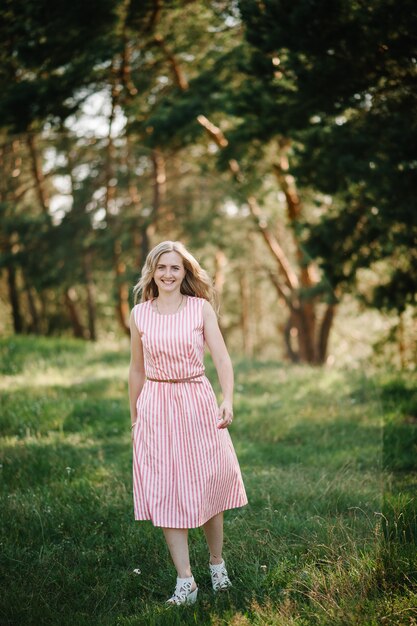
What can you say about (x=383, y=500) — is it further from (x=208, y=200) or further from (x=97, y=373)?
(x=208, y=200)

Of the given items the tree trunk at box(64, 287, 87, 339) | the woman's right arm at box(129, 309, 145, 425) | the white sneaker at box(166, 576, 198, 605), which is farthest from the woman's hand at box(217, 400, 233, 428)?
the tree trunk at box(64, 287, 87, 339)

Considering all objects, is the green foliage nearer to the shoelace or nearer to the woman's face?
the woman's face

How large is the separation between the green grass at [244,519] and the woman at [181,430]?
351 millimetres

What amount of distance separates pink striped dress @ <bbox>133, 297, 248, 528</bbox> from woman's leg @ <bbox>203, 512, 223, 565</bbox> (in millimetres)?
95

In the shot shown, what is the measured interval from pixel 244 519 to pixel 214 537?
75cm

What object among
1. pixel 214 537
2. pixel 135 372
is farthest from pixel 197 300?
pixel 214 537

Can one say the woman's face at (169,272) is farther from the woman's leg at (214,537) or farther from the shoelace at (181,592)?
the shoelace at (181,592)

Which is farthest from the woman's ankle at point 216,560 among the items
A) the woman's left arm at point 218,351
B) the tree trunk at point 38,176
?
the tree trunk at point 38,176

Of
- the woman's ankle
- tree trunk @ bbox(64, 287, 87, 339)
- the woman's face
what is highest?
the woman's face

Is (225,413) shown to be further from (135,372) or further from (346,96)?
(346,96)

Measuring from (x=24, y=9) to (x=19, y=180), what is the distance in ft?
9.21

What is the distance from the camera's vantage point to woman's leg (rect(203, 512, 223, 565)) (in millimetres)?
3156

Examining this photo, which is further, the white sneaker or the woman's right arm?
the woman's right arm

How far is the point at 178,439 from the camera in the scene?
10.1 feet
